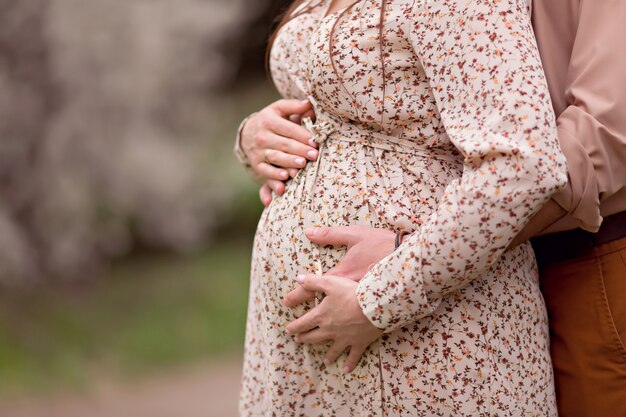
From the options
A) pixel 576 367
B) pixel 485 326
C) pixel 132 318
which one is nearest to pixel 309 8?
pixel 485 326

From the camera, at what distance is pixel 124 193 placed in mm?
4320

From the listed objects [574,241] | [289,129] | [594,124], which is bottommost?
[574,241]

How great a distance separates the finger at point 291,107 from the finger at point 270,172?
0.35ft

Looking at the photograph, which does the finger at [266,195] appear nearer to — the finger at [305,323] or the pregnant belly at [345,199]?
the pregnant belly at [345,199]

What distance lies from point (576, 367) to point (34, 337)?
3.30 meters

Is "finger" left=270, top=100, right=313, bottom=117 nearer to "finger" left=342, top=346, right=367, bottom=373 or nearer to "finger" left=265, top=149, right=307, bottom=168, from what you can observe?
"finger" left=265, top=149, right=307, bottom=168

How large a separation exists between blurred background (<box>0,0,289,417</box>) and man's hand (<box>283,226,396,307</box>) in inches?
99.7

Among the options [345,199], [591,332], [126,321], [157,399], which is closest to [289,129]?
[345,199]

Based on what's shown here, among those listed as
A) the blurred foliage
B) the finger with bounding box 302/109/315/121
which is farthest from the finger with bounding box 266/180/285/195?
the blurred foliage

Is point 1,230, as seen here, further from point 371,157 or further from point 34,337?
point 371,157

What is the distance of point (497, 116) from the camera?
1007 millimetres

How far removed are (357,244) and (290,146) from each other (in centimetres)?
28

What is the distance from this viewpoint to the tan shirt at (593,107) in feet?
3.51

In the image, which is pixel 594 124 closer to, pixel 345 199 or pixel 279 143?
pixel 345 199
